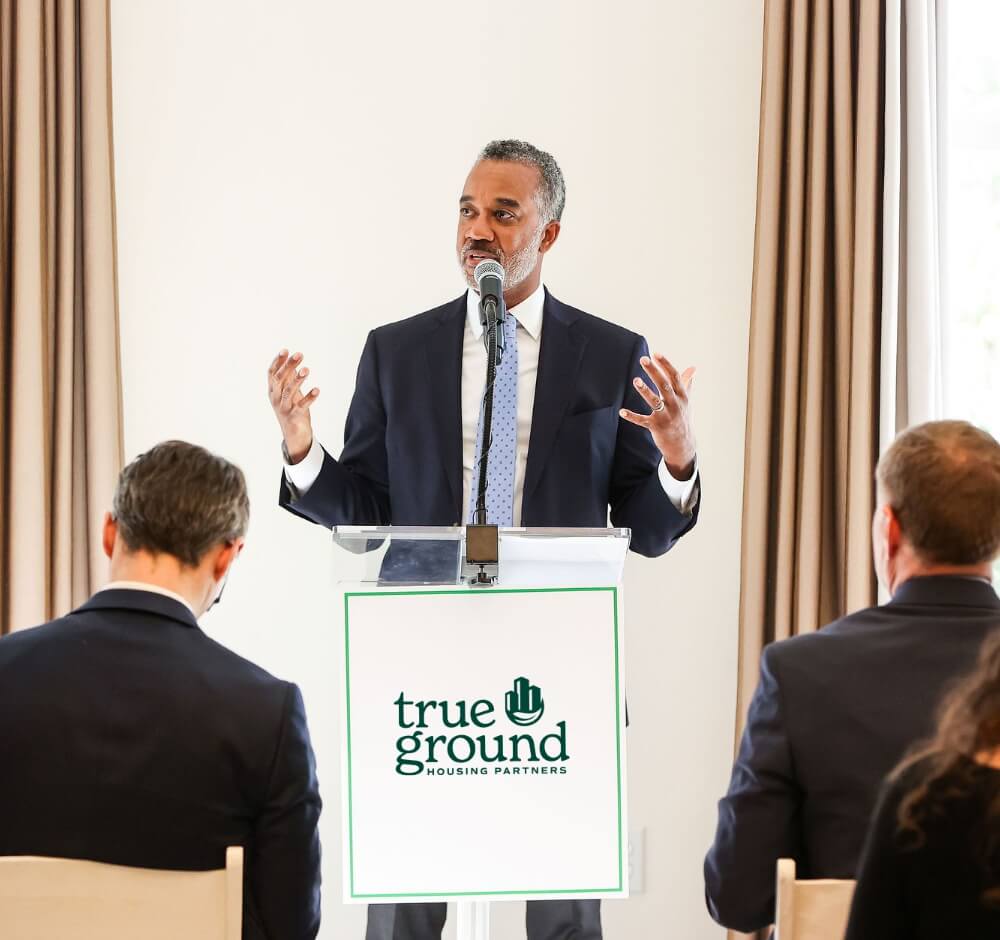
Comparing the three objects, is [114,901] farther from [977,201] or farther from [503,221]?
[977,201]

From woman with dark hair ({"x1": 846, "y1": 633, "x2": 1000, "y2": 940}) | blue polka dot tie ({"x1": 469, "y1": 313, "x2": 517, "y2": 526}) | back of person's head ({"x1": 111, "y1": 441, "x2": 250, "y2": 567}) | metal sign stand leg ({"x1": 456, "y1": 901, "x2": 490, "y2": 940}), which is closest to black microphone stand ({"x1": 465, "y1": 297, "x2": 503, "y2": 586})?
back of person's head ({"x1": 111, "y1": 441, "x2": 250, "y2": 567})

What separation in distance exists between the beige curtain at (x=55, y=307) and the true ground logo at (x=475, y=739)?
182 centimetres

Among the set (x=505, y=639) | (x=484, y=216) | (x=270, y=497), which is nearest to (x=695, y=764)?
(x=270, y=497)

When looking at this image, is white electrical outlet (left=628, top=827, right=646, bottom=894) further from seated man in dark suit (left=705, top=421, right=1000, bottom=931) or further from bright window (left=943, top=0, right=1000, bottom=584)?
Result: seated man in dark suit (left=705, top=421, right=1000, bottom=931)

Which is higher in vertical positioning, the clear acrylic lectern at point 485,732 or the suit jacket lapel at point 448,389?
the suit jacket lapel at point 448,389

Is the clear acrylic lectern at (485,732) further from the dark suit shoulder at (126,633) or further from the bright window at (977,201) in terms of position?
the bright window at (977,201)

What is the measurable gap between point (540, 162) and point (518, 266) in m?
A: 0.29

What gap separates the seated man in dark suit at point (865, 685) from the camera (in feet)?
5.26

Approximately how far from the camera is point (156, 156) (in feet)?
11.9

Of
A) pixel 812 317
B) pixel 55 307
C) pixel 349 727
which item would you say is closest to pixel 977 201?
pixel 812 317

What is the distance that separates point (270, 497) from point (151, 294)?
0.66 meters

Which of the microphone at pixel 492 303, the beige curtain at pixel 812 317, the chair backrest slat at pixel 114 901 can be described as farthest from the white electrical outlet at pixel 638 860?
the chair backrest slat at pixel 114 901

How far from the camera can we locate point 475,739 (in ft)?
6.04

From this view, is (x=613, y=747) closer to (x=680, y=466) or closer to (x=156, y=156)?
(x=680, y=466)
